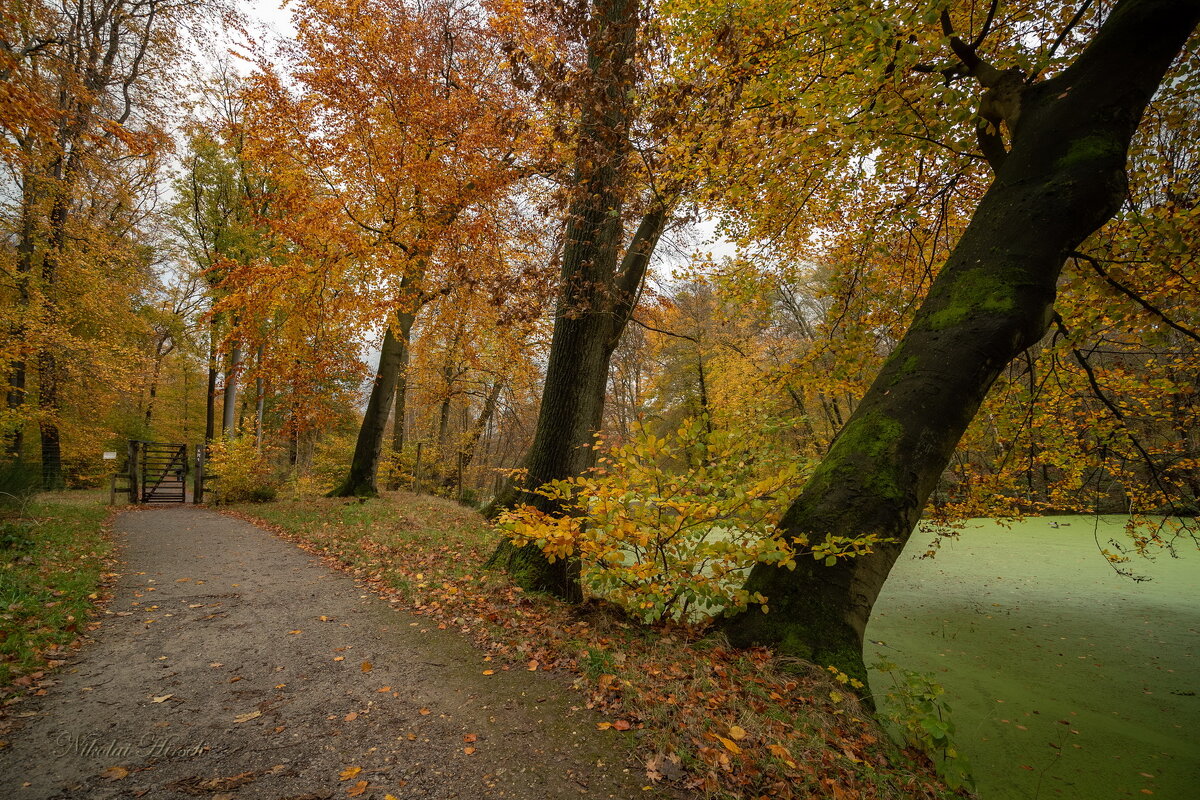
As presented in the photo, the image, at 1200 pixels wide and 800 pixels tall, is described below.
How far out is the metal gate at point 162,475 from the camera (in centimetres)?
1238

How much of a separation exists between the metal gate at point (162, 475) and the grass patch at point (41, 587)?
23.8ft

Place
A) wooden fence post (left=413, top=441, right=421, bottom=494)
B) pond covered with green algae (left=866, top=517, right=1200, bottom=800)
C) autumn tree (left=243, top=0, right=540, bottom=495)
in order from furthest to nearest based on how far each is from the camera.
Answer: wooden fence post (left=413, top=441, right=421, bottom=494) → autumn tree (left=243, top=0, right=540, bottom=495) → pond covered with green algae (left=866, top=517, right=1200, bottom=800)

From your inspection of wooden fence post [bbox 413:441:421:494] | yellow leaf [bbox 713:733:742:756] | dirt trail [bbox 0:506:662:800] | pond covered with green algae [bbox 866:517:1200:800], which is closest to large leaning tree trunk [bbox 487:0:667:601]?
dirt trail [bbox 0:506:662:800]

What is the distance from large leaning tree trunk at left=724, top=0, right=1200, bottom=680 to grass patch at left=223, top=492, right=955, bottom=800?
340 millimetres

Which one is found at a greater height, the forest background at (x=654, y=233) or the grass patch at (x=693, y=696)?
the forest background at (x=654, y=233)

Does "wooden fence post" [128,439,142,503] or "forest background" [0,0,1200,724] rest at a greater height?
"forest background" [0,0,1200,724]

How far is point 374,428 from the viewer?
10078 millimetres

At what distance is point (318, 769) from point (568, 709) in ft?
3.91

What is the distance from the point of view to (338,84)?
24.8 ft

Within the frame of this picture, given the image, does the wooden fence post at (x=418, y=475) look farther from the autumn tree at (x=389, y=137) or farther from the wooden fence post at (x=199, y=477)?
the autumn tree at (x=389, y=137)

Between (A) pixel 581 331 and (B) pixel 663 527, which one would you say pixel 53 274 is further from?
(B) pixel 663 527

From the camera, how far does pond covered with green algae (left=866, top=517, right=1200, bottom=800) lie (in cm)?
296

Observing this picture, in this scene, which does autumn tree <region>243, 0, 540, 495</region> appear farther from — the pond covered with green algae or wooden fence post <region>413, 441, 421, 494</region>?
the pond covered with green algae

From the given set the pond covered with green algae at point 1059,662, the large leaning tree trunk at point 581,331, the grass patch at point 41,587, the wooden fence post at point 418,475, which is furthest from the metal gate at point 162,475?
the pond covered with green algae at point 1059,662
